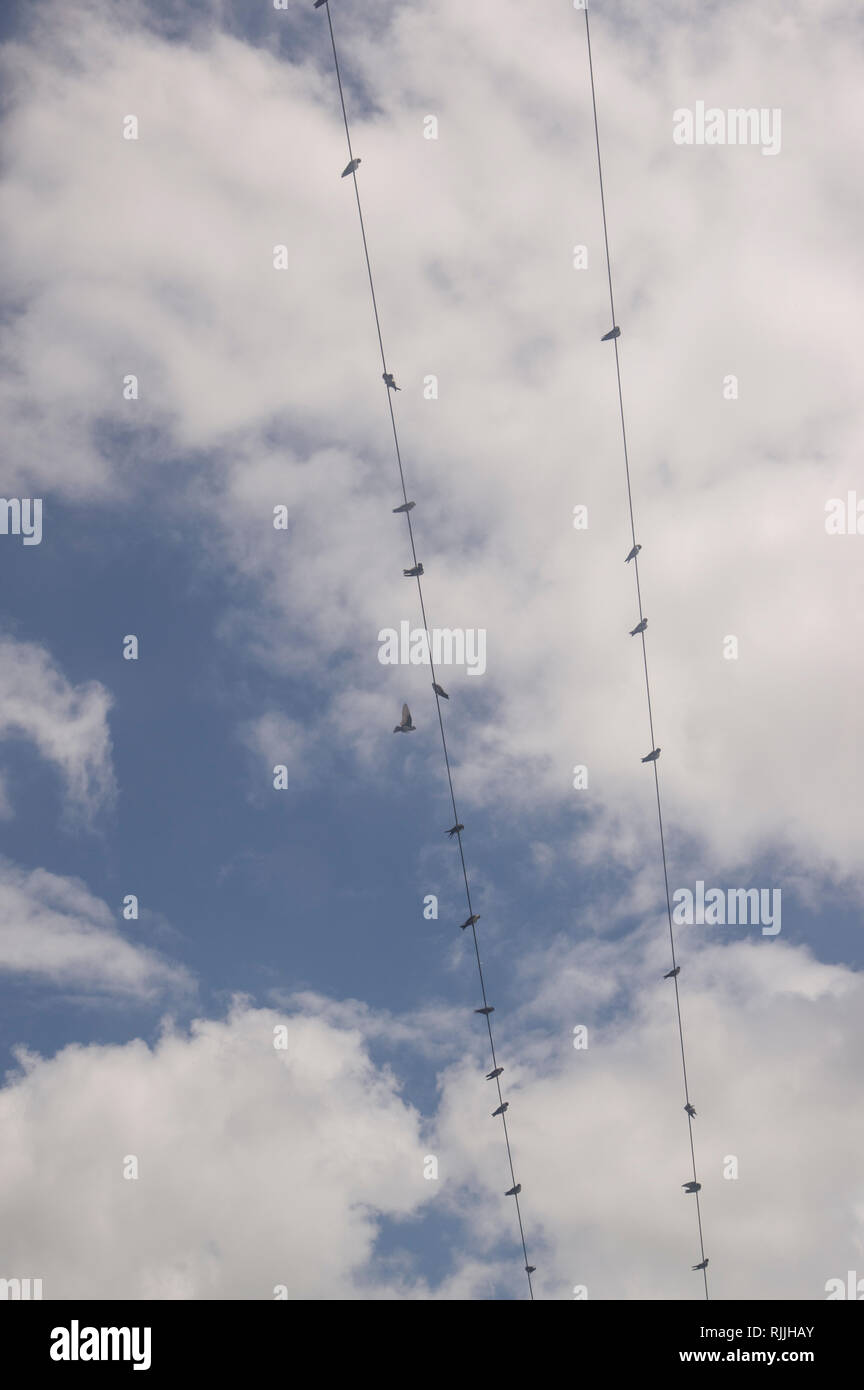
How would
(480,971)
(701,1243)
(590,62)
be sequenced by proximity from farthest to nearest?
(701,1243)
(480,971)
(590,62)

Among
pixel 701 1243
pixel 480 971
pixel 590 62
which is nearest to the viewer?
pixel 590 62
